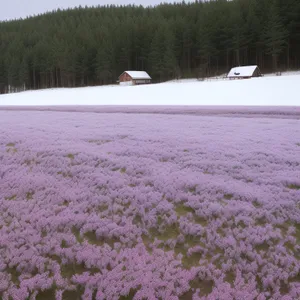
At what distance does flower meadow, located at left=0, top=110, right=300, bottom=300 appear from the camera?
2631 mm

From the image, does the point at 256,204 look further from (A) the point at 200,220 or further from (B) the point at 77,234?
(B) the point at 77,234

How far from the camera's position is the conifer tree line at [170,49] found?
54.0 meters

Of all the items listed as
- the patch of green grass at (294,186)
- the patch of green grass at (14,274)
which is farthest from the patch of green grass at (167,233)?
the patch of green grass at (294,186)

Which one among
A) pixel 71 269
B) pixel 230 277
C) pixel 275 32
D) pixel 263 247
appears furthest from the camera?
pixel 275 32

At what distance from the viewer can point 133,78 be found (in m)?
57.8

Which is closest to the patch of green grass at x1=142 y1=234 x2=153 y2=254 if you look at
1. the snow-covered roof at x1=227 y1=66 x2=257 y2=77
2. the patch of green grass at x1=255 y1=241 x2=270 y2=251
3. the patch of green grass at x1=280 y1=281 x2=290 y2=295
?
the patch of green grass at x1=255 y1=241 x2=270 y2=251

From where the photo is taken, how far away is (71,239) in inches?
127

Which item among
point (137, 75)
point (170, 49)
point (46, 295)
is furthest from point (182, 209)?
point (170, 49)

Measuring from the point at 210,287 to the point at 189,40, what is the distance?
68.8m

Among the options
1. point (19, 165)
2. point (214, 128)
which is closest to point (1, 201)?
point (19, 165)

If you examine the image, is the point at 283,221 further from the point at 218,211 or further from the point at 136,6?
the point at 136,6

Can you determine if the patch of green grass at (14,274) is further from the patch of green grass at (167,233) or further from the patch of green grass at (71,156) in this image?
the patch of green grass at (71,156)

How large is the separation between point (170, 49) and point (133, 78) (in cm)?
1124

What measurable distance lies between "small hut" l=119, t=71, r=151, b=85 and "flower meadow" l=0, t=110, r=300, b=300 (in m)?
54.2
